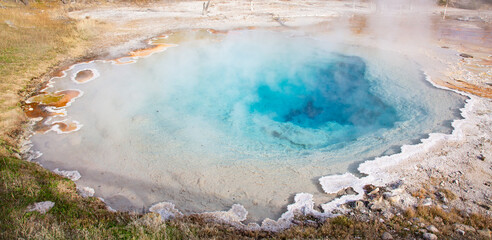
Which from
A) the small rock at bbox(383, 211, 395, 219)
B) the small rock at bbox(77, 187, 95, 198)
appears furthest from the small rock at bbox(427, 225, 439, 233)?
the small rock at bbox(77, 187, 95, 198)

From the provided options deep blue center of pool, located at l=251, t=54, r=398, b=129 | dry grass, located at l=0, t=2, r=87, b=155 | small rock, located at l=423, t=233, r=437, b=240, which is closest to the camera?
small rock, located at l=423, t=233, r=437, b=240

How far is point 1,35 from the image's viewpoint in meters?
8.77

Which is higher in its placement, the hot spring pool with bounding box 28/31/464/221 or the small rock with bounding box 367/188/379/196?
the hot spring pool with bounding box 28/31/464/221

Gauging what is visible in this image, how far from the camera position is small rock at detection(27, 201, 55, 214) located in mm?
2840

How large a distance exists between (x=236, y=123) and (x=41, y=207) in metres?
3.15

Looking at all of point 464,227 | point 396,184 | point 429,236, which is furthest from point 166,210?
point 464,227

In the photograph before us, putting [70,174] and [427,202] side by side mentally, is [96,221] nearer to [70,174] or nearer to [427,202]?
[70,174]

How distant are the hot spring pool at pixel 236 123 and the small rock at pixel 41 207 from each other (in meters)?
0.63

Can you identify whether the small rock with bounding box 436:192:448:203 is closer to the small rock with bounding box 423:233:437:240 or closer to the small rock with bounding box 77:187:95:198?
the small rock with bounding box 423:233:437:240

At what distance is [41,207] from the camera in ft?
9.54

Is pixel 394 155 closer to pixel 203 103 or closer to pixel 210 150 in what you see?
pixel 210 150

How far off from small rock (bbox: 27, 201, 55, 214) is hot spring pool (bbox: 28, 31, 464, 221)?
2.06ft

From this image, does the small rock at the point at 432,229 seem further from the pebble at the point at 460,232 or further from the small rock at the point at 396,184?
the small rock at the point at 396,184

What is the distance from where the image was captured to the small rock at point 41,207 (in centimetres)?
284
